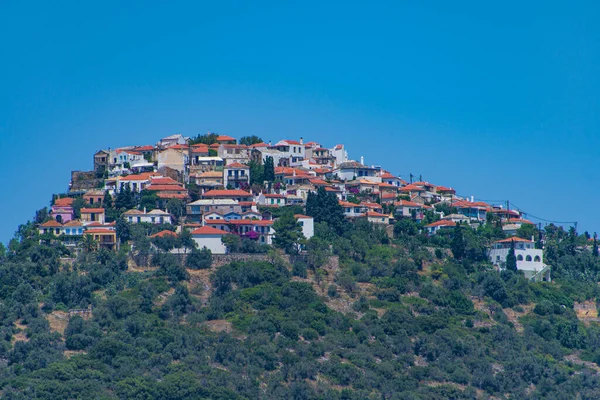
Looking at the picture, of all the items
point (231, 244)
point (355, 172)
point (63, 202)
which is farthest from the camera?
point (355, 172)

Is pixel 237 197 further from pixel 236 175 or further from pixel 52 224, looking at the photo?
pixel 52 224

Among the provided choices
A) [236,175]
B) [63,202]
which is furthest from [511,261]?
[63,202]

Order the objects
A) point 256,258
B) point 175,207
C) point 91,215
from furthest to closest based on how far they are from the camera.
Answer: point 175,207 < point 91,215 < point 256,258

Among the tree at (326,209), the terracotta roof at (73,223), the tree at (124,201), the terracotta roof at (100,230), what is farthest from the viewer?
the tree at (124,201)

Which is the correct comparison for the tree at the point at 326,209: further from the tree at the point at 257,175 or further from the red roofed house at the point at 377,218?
the tree at the point at 257,175

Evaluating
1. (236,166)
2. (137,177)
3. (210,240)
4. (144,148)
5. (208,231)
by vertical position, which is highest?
(144,148)

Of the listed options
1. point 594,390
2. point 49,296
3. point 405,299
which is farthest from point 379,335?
point 49,296

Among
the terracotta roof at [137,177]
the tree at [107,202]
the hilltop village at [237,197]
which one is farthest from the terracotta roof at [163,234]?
the terracotta roof at [137,177]

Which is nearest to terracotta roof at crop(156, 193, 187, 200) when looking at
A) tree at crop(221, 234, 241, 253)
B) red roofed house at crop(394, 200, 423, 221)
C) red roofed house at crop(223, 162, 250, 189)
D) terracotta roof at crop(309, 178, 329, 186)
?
red roofed house at crop(223, 162, 250, 189)
